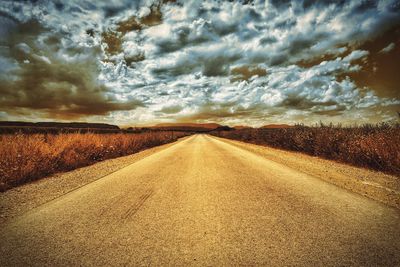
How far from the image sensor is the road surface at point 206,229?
7.38 ft

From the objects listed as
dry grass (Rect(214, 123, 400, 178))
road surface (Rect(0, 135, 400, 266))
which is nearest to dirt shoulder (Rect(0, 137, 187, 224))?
road surface (Rect(0, 135, 400, 266))

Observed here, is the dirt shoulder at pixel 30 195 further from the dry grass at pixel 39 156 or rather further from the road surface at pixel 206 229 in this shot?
the dry grass at pixel 39 156

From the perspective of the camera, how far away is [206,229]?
287cm

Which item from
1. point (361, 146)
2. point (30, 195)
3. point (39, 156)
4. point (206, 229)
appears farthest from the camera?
point (361, 146)

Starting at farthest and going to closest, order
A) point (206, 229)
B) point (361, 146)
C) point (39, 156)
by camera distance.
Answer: point (361, 146) → point (39, 156) → point (206, 229)

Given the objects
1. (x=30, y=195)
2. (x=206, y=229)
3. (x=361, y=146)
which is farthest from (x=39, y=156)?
(x=361, y=146)

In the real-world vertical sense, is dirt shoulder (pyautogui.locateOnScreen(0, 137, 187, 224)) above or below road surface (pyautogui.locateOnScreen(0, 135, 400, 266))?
below

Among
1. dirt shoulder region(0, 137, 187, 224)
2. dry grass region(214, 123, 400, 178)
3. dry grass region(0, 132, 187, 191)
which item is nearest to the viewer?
dirt shoulder region(0, 137, 187, 224)

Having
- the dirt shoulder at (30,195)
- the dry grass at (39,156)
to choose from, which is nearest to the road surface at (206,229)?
the dirt shoulder at (30,195)

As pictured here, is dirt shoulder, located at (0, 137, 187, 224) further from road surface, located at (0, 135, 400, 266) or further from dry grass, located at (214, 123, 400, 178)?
dry grass, located at (214, 123, 400, 178)

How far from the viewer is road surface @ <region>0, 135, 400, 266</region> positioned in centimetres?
225

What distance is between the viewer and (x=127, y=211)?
3.56m

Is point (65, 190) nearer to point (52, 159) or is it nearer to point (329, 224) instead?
point (52, 159)

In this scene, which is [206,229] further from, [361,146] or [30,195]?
[361,146]
